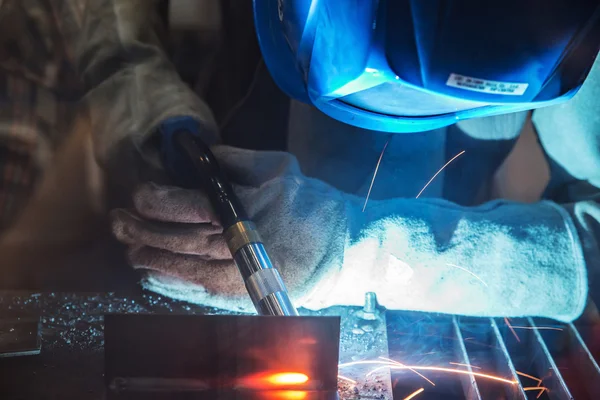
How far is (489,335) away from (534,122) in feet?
1.97

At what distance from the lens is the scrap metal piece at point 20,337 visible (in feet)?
2.83

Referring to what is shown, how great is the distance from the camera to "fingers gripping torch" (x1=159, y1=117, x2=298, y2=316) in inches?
31.0

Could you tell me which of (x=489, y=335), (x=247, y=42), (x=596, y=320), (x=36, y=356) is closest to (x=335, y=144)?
(x=247, y=42)

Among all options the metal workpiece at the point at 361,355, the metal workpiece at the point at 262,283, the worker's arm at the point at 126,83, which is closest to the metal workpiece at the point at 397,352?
the metal workpiece at the point at 361,355

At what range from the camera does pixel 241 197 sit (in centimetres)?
107

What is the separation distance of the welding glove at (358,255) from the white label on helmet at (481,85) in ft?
1.49

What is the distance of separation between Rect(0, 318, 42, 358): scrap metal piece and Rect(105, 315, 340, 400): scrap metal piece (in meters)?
0.24

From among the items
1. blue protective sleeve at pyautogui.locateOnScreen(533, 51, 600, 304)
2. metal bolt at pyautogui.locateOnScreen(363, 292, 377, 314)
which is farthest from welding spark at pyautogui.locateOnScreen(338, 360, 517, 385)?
blue protective sleeve at pyautogui.locateOnScreen(533, 51, 600, 304)

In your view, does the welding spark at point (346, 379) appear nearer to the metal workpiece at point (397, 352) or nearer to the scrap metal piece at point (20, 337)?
the metal workpiece at point (397, 352)

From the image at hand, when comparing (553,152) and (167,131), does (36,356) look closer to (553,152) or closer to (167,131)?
(167,131)

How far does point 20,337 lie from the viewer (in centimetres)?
91

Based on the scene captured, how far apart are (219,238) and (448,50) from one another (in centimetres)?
59

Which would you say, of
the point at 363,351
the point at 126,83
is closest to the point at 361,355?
the point at 363,351

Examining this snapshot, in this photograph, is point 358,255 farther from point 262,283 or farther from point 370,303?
point 262,283
